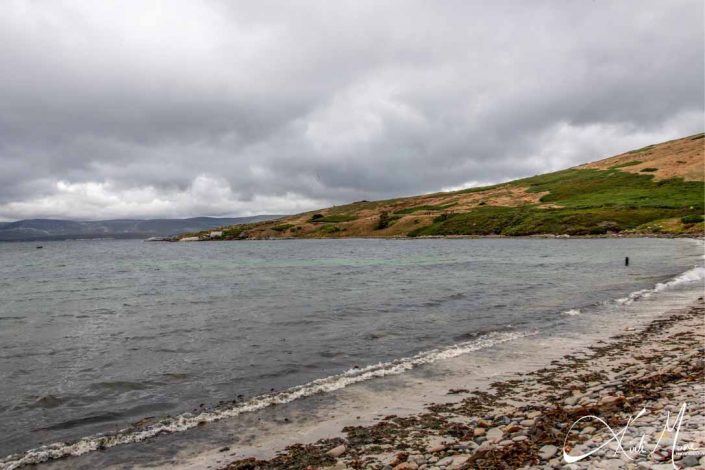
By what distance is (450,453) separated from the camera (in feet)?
29.9

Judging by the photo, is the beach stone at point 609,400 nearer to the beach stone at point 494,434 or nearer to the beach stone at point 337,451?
the beach stone at point 494,434

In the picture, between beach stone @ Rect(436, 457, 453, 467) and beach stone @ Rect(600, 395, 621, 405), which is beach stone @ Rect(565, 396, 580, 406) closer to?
beach stone @ Rect(600, 395, 621, 405)

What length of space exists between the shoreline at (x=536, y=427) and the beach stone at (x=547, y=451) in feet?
0.06

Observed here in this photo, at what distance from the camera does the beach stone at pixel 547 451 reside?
836 centimetres

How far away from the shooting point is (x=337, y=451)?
9680 mm

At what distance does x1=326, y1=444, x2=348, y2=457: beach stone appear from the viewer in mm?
9562

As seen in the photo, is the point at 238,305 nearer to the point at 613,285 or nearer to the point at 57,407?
the point at 57,407

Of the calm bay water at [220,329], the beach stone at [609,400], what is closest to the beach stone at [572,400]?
the beach stone at [609,400]

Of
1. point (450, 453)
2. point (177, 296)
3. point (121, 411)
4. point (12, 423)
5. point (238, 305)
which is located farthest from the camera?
point (177, 296)

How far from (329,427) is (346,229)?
17318cm

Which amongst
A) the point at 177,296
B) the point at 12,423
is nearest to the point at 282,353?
the point at 12,423

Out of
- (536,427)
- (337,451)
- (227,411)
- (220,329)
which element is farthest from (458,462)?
(220,329)

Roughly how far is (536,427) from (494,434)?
870 millimetres

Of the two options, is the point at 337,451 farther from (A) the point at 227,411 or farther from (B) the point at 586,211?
(B) the point at 586,211
